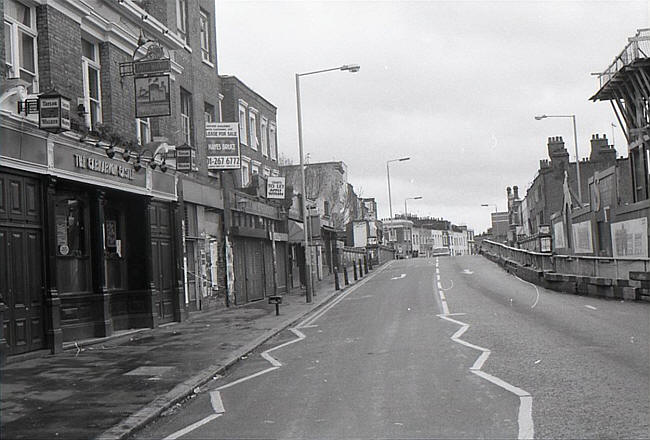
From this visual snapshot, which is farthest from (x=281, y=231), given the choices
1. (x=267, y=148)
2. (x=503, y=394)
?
(x=503, y=394)

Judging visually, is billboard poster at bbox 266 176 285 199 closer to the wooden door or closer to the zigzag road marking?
the zigzag road marking

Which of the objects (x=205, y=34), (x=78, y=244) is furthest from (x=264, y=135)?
(x=78, y=244)

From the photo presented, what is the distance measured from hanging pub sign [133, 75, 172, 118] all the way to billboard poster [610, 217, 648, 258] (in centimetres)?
2418

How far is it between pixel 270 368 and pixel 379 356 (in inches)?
78.8

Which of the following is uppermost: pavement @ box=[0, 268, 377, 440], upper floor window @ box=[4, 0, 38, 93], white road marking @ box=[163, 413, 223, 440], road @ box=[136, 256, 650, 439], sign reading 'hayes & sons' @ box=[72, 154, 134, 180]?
upper floor window @ box=[4, 0, 38, 93]

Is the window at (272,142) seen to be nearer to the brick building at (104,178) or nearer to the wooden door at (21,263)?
the brick building at (104,178)

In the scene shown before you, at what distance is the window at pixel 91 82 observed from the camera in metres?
17.5

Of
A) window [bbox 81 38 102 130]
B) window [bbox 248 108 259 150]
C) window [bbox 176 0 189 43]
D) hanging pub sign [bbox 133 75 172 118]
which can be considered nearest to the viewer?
window [bbox 81 38 102 130]

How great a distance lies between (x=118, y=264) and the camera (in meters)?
19.6

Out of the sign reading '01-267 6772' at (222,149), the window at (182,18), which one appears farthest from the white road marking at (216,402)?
the window at (182,18)

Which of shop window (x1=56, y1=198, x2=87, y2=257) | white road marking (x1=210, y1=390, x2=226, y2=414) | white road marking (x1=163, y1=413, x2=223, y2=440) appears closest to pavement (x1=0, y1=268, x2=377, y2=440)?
white road marking (x1=210, y1=390, x2=226, y2=414)

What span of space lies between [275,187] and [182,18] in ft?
30.9

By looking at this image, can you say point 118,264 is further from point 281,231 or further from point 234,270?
point 281,231

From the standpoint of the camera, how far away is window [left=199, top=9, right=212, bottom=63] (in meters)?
27.9
